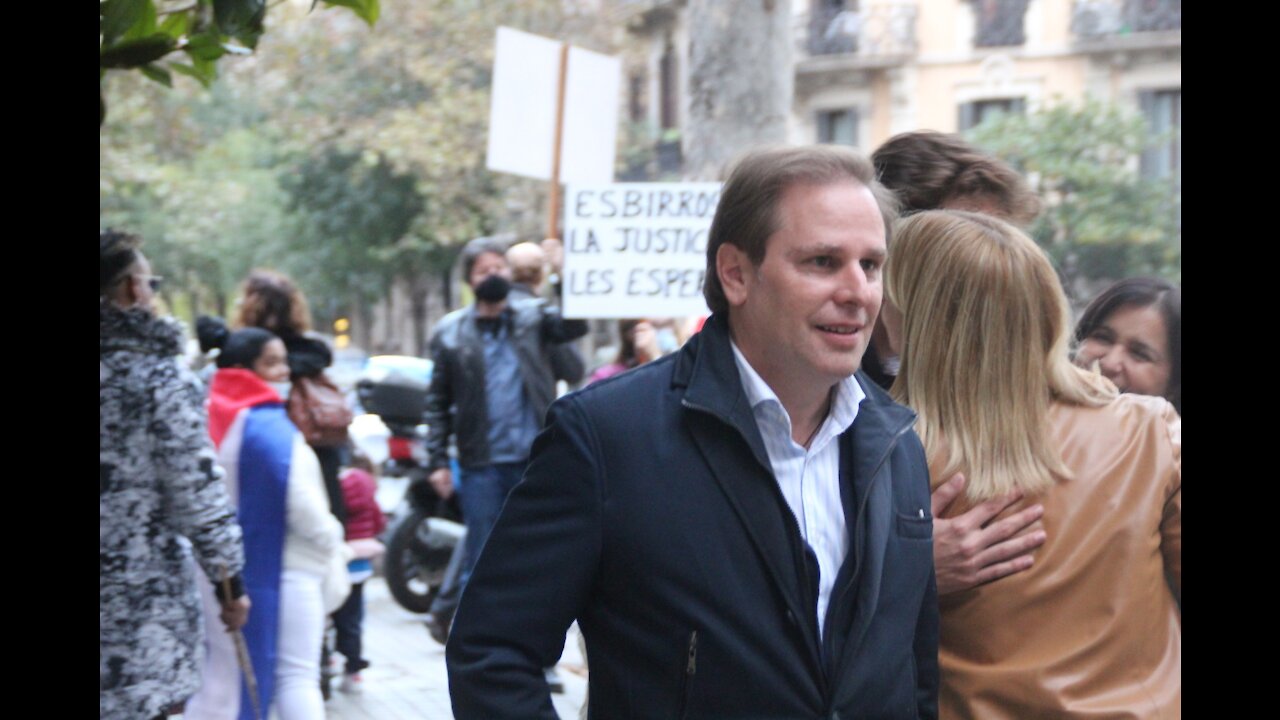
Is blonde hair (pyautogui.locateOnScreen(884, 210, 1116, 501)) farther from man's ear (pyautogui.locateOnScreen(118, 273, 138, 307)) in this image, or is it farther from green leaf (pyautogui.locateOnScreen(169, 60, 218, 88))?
man's ear (pyautogui.locateOnScreen(118, 273, 138, 307))

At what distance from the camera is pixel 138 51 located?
3.60 metres

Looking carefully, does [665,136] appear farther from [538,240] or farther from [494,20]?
[494,20]

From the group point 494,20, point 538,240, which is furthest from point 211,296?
point 494,20

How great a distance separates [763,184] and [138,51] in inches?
71.5

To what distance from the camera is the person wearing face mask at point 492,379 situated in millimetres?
7703

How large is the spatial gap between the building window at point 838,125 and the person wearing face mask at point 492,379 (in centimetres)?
2784

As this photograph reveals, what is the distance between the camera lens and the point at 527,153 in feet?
28.0

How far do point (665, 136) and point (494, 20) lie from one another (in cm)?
678

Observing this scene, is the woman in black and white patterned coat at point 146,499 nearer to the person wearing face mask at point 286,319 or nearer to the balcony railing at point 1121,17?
the person wearing face mask at point 286,319

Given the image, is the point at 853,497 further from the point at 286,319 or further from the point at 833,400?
the point at 286,319

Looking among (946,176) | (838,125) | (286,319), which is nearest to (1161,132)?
(838,125)

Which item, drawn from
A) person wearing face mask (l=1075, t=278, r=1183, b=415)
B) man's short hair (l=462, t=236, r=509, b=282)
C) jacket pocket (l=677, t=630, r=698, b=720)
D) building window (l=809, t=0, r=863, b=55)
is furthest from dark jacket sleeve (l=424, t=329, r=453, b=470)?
building window (l=809, t=0, r=863, b=55)

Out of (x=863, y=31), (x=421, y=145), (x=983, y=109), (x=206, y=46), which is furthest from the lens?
(x=863, y=31)
